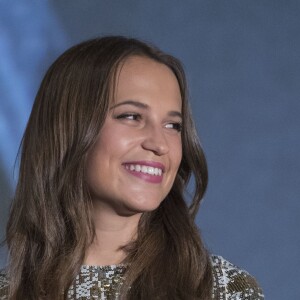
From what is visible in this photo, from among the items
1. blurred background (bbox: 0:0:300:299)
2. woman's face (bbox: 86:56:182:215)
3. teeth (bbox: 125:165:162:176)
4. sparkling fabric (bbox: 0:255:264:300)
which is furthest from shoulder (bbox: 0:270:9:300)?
blurred background (bbox: 0:0:300:299)

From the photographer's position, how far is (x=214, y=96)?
246 cm

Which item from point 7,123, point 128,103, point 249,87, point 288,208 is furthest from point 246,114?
point 128,103

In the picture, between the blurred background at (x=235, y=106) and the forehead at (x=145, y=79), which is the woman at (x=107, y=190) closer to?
the forehead at (x=145, y=79)

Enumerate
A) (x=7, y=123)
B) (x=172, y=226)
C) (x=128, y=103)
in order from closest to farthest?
A: (x=128, y=103) < (x=172, y=226) < (x=7, y=123)

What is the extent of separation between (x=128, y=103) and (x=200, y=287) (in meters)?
0.37

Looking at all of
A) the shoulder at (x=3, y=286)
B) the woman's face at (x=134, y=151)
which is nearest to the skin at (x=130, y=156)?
the woman's face at (x=134, y=151)

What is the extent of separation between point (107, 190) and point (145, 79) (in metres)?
0.23

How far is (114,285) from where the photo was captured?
171cm

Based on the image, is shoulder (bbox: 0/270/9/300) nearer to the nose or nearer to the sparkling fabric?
the sparkling fabric

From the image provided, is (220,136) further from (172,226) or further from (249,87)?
(172,226)

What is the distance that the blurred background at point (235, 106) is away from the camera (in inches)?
95.3

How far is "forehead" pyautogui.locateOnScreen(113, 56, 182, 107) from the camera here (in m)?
1.69

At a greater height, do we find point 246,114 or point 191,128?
point 246,114

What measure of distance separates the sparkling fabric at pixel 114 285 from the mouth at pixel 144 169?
0.19 meters
